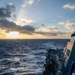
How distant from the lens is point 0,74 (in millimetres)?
39031

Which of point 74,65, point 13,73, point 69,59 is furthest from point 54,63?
point 13,73

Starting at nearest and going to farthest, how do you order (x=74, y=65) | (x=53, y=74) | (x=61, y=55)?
(x=74, y=65) → (x=53, y=74) → (x=61, y=55)

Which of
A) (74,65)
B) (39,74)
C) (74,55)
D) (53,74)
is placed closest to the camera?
(74,65)

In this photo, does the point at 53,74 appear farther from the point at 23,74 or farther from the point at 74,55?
the point at 23,74

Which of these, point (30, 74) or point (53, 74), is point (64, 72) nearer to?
point (53, 74)

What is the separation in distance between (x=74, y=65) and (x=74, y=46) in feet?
14.0

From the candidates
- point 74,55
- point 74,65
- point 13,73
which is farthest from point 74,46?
point 13,73

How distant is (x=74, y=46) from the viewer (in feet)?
62.0

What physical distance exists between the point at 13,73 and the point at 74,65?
87.2 feet

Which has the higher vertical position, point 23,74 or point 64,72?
point 64,72

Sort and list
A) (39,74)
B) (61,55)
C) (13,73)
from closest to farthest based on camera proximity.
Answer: (61,55) → (39,74) → (13,73)

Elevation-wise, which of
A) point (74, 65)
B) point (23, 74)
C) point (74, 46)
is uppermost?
point (74, 46)

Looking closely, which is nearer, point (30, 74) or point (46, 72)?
point (46, 72)

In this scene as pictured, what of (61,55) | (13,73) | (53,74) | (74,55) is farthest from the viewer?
(13,73)
